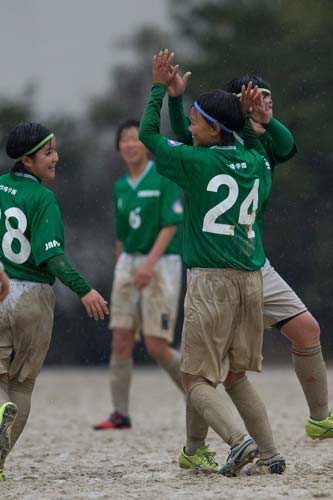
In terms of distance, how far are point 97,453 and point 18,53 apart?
6192mm

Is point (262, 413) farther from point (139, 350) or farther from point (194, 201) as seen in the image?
point (139, 350)

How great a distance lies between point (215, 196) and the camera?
475 cm

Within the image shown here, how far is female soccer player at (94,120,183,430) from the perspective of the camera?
742cm

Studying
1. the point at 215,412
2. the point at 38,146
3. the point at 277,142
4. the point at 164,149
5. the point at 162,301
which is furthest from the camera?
the point at 162,301

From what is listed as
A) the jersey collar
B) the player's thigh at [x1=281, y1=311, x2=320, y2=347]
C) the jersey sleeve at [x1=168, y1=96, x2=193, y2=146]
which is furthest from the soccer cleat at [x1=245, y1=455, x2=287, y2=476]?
the jersey collar

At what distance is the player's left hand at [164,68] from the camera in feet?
16.0

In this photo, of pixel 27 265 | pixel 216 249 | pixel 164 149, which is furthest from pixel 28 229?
pixel 216 249

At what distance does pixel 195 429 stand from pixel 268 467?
37 cm

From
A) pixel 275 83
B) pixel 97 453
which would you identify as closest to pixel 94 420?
pixel 97 453

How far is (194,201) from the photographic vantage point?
4.80 meters

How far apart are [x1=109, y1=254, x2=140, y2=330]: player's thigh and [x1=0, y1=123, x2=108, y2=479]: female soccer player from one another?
252 centimetres

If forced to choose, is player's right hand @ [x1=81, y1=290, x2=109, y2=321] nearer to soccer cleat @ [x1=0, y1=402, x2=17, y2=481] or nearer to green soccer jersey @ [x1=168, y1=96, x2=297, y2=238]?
soccer cleat @ [x1=0, y1=402, x2=17, y2=481]

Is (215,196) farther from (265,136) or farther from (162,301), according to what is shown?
(162,301)

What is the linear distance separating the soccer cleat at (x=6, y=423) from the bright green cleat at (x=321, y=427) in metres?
1.39
